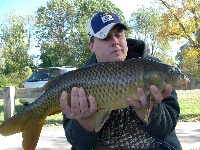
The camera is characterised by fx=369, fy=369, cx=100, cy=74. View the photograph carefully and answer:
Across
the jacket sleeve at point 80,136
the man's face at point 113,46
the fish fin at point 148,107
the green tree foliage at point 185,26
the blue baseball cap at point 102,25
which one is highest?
the green tree foliage at point 185,26

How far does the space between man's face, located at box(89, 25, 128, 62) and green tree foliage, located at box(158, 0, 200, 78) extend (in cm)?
1055

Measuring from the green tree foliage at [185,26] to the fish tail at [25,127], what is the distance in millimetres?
11167

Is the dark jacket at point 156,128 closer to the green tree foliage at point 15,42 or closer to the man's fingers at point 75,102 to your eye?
the man's fingers at point 75,102

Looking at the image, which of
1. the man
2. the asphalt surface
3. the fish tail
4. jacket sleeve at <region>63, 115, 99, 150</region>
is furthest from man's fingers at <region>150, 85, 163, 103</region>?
the asphalt surface

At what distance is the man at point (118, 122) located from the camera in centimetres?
262

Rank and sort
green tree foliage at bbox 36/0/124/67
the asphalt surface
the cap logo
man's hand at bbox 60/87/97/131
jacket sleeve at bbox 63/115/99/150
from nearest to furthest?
man's hand at bbox 60/87/97/131, jacket sleeve at bbox 63/115/99/150, the cap logo, the asphalt surface, green tree foliage at bbox 36/0/124/67

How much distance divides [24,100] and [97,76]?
7.69 metres

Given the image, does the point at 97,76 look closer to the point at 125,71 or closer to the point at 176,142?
the point at 125,71

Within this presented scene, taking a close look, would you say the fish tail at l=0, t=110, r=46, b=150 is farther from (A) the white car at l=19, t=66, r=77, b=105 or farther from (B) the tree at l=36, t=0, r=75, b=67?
(B) the tree at l=36, t=0, r=75, b=67

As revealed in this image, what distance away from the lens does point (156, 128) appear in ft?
8.58

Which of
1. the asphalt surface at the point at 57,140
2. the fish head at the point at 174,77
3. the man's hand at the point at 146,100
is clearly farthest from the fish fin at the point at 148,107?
the asphalt surface at the point at 57,140

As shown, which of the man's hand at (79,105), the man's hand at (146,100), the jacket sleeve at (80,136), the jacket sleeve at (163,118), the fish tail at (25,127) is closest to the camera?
the man's hand at (146,100)

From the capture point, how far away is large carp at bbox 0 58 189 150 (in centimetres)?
227

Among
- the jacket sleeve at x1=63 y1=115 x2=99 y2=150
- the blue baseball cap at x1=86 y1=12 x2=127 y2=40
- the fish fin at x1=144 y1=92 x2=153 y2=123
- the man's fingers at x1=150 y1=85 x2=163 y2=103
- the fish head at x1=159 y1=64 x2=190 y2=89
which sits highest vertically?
the blue baseball cap at x1=86 y1=12 x2=127 y2=40
